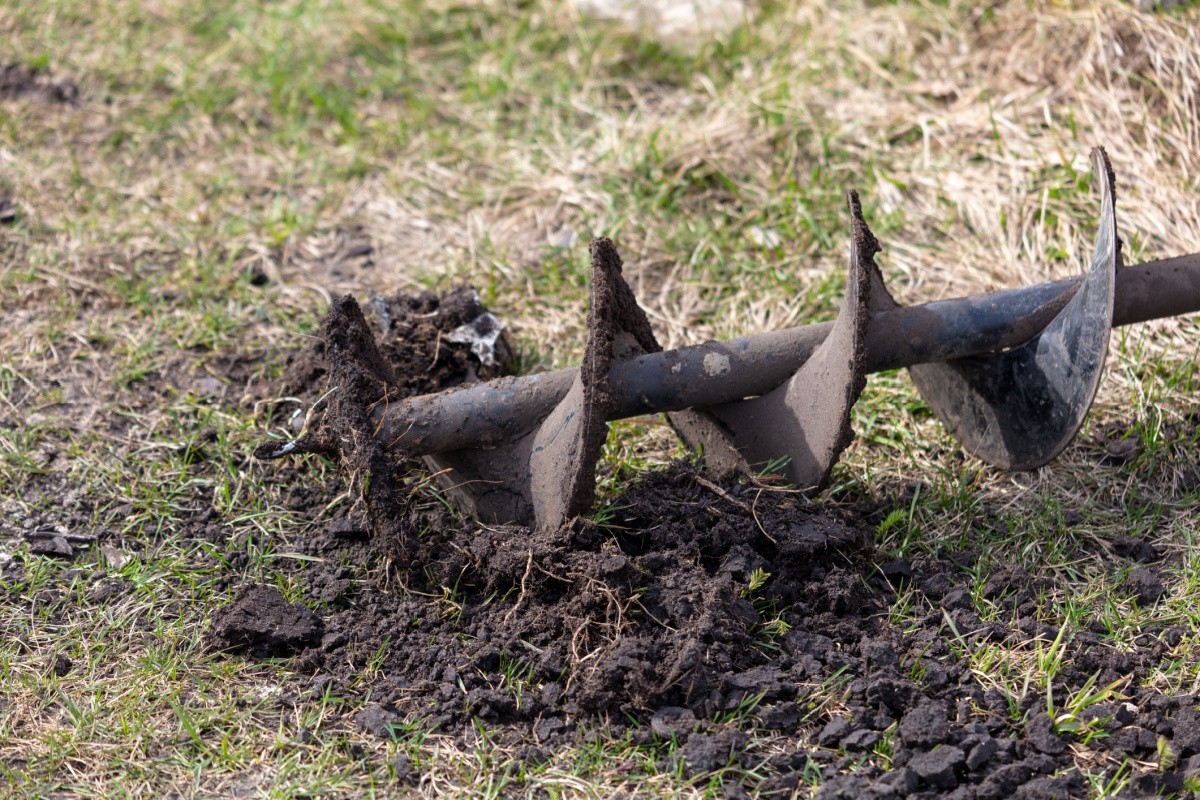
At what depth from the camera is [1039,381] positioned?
2750 millimetres

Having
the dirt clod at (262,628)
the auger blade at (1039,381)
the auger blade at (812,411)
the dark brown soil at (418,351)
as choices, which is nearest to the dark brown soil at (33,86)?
the dark brown soil at (418,351)

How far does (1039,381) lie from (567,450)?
1.38 m

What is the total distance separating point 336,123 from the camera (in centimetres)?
501

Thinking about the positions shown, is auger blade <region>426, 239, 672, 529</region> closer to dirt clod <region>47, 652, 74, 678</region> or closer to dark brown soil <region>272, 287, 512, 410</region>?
dark brown soil <region>272, 287, 512, 410</region>

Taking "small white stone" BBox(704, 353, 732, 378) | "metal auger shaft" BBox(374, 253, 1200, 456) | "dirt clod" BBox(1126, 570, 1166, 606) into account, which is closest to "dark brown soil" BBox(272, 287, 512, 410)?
"metal auger shaft" BBox(374, 253, 1200, 456)

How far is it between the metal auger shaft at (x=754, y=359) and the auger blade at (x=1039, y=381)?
0.10m

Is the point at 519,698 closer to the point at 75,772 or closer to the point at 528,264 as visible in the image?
the point at 75,772

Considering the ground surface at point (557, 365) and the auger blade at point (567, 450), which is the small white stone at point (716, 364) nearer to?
the auger blade at point (567, 450)

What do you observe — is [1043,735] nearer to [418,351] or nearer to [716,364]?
[716,364]

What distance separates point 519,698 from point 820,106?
133 inches

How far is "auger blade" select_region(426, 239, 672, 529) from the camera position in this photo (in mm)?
2412

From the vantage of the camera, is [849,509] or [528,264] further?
[528,264]

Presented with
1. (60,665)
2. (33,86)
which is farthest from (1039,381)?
(33,86)

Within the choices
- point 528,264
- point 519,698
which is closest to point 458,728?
point 519,698
